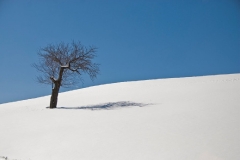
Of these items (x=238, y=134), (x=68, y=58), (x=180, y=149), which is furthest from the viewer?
(x=68, y=58)

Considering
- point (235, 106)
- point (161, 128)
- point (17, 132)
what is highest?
point (235, 106)

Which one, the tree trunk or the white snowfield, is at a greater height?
the tree trunk

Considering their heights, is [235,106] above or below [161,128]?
above

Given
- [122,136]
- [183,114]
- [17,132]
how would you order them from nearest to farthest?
[122,136]
[17,132]
[183,114]

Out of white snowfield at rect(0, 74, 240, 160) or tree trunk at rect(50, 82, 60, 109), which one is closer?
white snowfield at rect(0, 74, 240, 160)

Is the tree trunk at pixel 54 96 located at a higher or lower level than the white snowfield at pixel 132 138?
higher

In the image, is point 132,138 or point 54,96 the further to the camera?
point 54,96

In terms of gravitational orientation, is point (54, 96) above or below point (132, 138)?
above

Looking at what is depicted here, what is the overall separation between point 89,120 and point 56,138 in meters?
2.35

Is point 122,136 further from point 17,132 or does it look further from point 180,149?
point 17,132

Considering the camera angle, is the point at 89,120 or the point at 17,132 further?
the point at 89,120

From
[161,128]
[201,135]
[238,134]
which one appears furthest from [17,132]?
[238,134]

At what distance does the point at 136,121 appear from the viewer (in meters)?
7.52

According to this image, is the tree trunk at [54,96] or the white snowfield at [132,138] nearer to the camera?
the white snowfield at [132,138]
